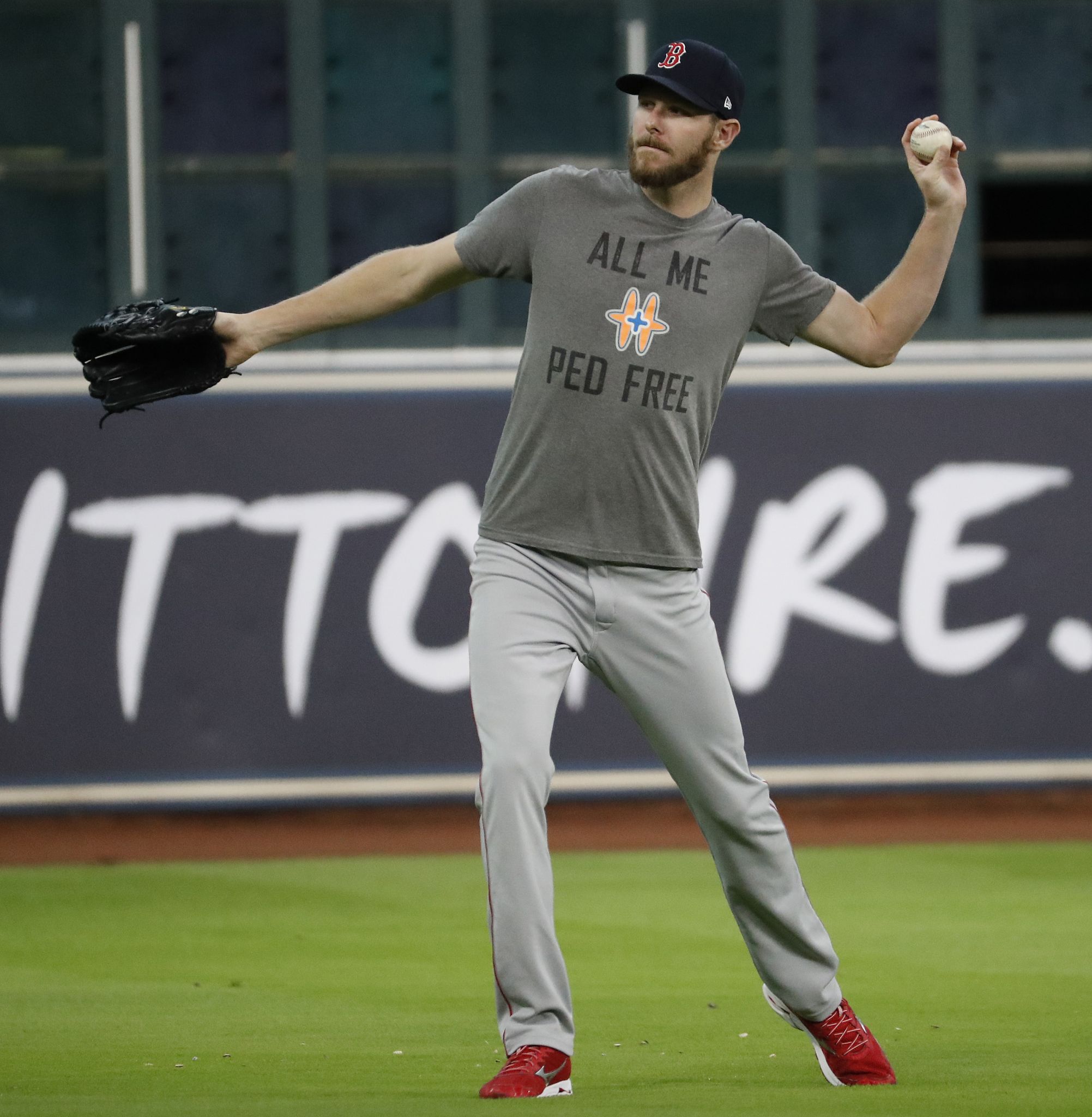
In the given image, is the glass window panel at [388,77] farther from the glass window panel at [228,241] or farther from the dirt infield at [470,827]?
the dirt infield at [470,827]

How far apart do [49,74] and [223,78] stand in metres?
0.77

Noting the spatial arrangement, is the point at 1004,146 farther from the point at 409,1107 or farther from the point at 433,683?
the point at 409,1107

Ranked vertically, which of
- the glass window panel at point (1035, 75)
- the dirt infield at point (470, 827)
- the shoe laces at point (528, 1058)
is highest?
the glass window panel at point (1035, 75)

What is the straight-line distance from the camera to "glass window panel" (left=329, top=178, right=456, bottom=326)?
374 inches

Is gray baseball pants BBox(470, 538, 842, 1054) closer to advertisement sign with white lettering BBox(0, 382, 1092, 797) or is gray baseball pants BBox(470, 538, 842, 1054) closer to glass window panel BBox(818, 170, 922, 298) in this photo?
advertisement sign with white lettering BBox(0, 382, 1092, 797)

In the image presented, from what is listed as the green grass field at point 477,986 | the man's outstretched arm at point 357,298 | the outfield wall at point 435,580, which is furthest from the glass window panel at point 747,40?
the man's outstretched arm at point 357,298

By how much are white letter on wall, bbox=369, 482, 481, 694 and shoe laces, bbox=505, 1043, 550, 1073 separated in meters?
4.90

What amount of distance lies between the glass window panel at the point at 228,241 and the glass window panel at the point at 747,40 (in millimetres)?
1847

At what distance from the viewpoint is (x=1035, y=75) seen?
9695 mm

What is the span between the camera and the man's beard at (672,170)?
14.7ft

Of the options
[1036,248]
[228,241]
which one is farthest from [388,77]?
[1036,248]

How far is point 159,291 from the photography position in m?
9.52

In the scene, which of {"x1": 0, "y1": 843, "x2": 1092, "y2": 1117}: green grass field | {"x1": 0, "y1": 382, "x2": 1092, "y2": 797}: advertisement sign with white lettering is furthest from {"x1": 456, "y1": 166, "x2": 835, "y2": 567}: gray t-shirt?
{"x1": 0, "y1": 382, "x2": 1092, "y2": 797}: advertisement sign with white lettering

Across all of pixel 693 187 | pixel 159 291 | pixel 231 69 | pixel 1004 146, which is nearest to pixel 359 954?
pixel 693 187
